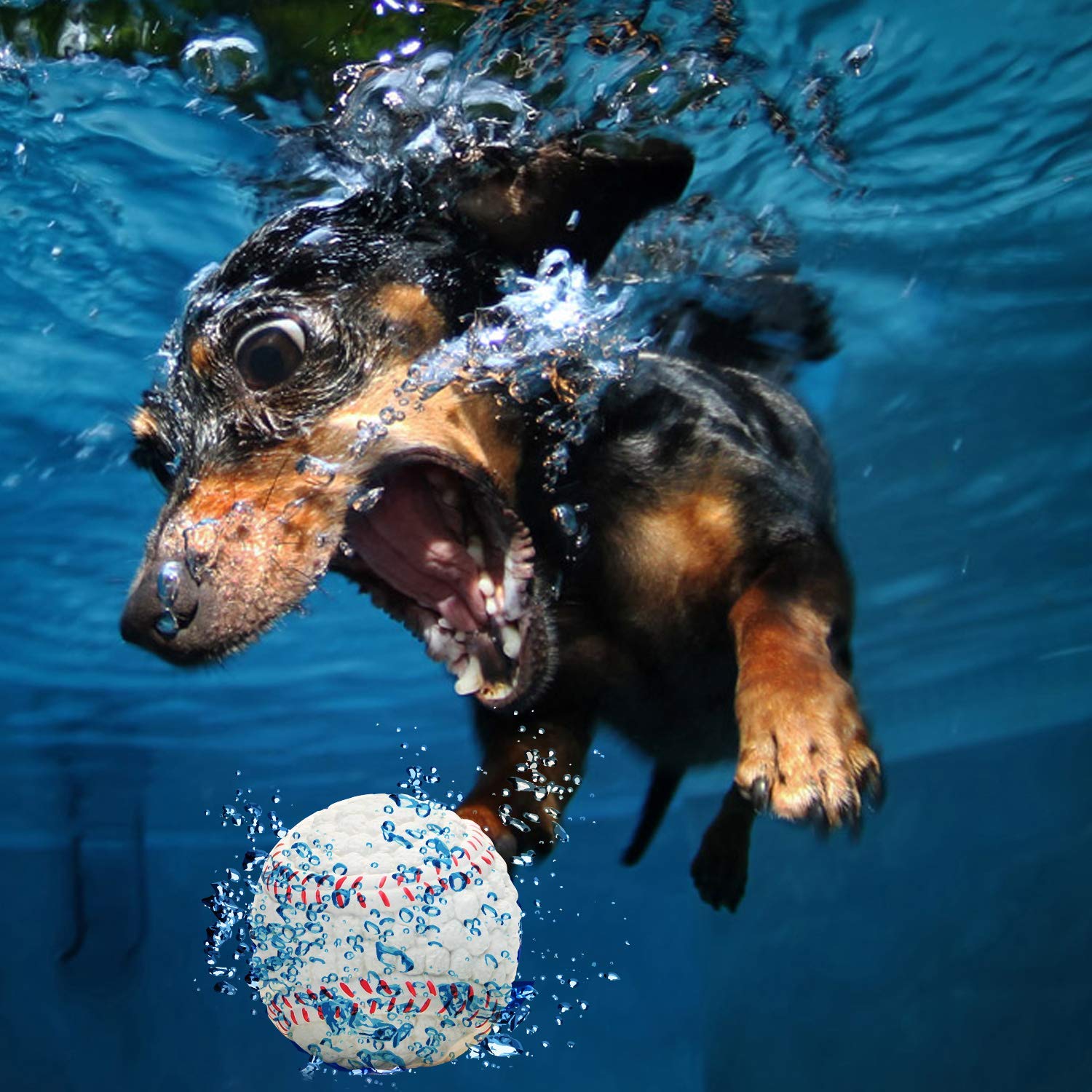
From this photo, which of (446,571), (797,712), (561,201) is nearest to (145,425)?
(446,571)

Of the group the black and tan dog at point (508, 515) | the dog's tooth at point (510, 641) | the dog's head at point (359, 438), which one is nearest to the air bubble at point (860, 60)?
the black and tan dog at point (508, 515)

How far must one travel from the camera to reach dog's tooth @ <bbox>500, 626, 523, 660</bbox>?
3.40 metres

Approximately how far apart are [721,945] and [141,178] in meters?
23.8

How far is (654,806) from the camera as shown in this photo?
16.2 feet

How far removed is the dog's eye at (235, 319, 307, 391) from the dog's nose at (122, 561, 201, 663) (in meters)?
0.64

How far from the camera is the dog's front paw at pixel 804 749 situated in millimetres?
2637

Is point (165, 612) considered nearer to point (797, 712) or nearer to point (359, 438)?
Answer: point (359, 438)

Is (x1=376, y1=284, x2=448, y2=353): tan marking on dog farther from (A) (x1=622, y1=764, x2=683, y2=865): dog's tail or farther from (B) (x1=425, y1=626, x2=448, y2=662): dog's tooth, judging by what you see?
(A) (x1=622, y1=764, x2=683, y2=865): dog's tail

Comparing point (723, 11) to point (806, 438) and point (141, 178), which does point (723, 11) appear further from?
point (141, 178)

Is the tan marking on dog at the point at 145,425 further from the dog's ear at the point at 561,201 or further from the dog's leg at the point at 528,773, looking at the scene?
the dog's leg at the point at 528,773

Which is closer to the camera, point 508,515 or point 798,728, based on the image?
point 798,728

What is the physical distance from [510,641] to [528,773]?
62 centimetres

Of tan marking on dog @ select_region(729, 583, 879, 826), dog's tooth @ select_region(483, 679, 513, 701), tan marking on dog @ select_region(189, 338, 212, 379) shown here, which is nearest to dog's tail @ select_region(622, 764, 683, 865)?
dog's tooth @ select_region(483, 679, 513, 701)

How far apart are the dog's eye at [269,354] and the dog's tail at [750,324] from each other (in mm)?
2374
